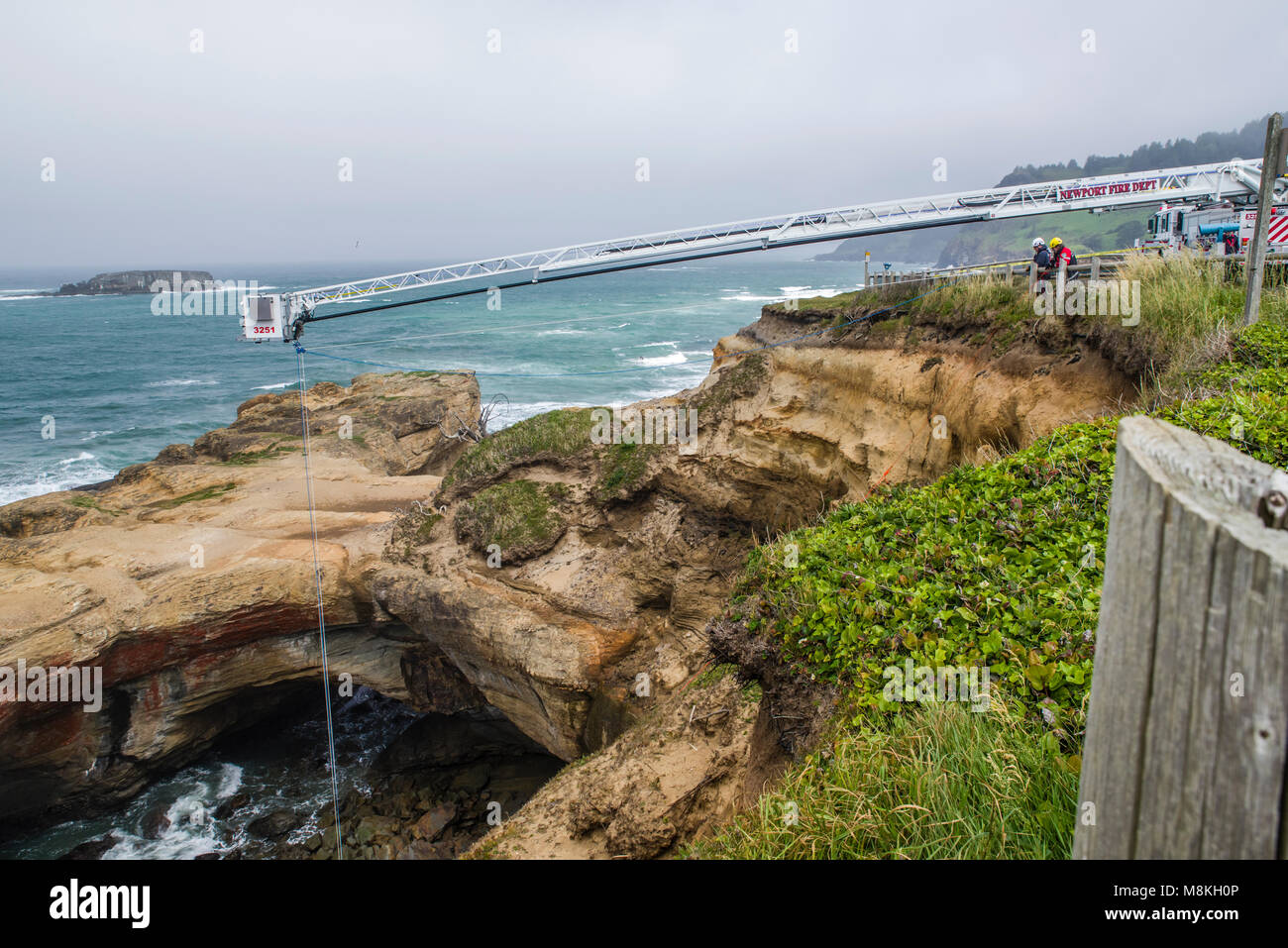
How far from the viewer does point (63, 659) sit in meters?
14.7

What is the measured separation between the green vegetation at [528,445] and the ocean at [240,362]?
21735mm

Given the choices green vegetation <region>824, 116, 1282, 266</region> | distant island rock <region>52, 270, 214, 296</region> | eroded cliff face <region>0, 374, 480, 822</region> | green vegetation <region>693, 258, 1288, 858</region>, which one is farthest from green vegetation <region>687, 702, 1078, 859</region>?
distant island rock <region>52, 270, 214, 296</region>

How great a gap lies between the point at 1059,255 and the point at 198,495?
21.8 meters

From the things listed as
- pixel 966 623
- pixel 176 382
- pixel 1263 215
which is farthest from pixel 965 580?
pixel 176 382

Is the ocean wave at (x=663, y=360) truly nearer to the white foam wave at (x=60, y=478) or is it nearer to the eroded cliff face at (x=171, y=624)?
the white foam wave at (x=60, y=478)

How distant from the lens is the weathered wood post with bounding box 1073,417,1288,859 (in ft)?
3.89

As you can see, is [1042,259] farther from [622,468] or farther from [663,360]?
[663,360]

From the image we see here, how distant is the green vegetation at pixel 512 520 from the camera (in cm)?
1631

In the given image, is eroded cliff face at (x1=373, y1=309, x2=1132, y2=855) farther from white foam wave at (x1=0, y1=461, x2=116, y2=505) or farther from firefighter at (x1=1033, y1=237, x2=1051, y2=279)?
white foam wave at (x1=0, y1=461, x2=116, y2=505)

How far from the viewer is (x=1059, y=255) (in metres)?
13.1

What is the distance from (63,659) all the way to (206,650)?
2620mm

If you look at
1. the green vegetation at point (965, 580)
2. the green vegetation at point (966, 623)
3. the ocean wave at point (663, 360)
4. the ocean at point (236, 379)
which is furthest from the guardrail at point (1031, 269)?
the ocean wave at point (663, 360)

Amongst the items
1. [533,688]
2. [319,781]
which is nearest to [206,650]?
[319,781]
